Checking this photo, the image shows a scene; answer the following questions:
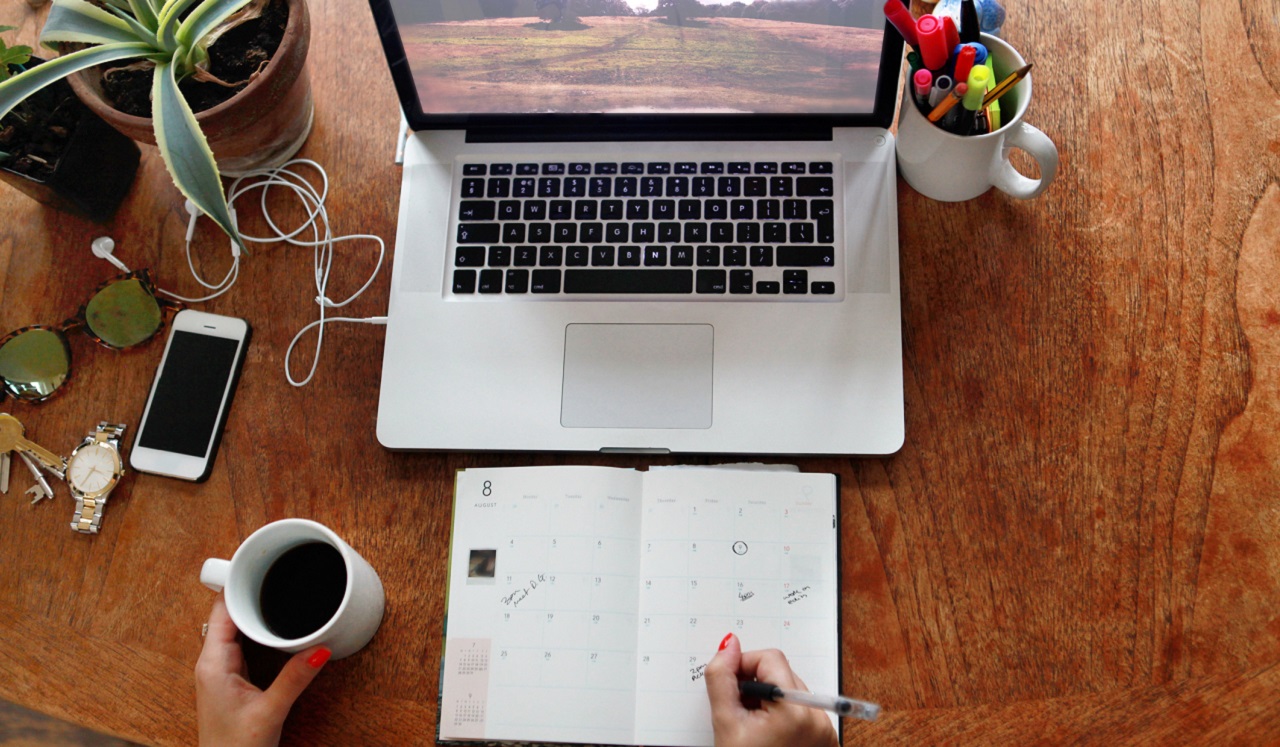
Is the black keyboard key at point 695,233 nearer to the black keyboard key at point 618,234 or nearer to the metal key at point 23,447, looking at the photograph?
the black keyboard key at point 618,234

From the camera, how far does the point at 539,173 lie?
0.86 metres

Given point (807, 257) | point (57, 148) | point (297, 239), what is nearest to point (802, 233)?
point (807, 257)

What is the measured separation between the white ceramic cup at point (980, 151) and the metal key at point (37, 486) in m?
0.85

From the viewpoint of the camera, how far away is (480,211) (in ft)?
2.80

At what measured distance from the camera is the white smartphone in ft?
2.71

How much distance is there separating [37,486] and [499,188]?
1.67ft

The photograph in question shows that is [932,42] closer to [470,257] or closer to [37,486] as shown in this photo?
[470,257]

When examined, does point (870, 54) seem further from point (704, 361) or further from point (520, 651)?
point (520, 651)

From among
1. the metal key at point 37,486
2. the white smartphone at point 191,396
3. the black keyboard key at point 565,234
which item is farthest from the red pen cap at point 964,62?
the metal key at point 37,486

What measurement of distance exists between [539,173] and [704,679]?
0.48m

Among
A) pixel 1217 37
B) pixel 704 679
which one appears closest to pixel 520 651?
pixel 704 679

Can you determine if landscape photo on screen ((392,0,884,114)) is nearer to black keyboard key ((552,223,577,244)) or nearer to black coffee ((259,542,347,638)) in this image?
black keyboard key ((552,223,577,244))

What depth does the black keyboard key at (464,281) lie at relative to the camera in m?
0.83

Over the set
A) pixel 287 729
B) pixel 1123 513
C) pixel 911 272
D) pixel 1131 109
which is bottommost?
pixel 287 729
